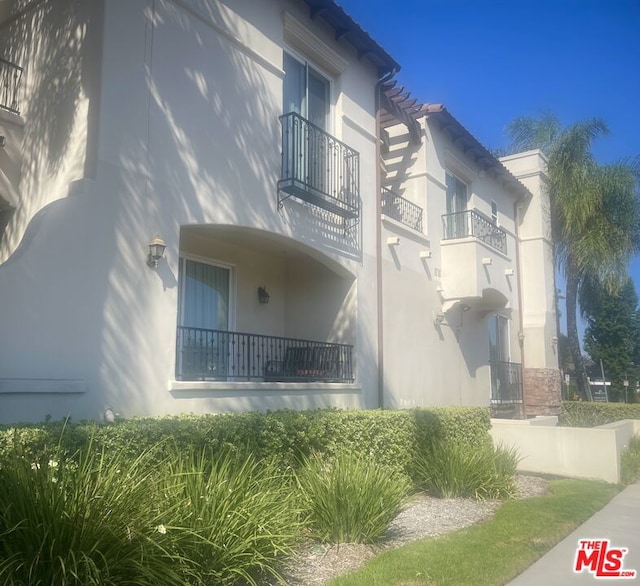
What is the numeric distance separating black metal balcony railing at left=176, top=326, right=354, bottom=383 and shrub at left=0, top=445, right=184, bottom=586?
156 inches

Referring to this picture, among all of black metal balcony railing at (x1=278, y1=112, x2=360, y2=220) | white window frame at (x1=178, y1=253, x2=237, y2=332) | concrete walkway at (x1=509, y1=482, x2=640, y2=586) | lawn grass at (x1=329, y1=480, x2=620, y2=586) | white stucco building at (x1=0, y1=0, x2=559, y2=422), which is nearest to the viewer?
lawn grass at (x1=329, y1=480, x2=620, y2=586)

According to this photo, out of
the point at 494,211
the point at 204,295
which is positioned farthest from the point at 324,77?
the point at 494,211

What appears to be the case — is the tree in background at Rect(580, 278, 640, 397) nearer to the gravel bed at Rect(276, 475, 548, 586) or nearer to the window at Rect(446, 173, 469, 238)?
the window at Rect(446, 173, 469, 238)

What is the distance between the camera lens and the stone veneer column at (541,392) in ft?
65.2

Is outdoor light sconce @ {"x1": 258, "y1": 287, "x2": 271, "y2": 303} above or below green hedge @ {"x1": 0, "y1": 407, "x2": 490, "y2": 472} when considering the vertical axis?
above

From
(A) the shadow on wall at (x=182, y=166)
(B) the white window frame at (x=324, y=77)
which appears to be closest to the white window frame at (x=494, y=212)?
(B) the white window frame at (x=324, y=77)

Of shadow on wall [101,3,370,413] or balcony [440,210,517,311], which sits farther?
balcony [440,210,517,311]

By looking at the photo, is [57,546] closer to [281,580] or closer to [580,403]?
[281,580]

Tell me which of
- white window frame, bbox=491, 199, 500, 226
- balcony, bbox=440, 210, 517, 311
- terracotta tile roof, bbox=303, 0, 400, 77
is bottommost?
balcony, bbox=440, 210, 517, 311

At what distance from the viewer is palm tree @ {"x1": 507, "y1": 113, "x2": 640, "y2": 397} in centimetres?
2194

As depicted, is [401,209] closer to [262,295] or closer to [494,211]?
[262,295]

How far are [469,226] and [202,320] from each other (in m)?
8.29

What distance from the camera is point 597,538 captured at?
7.16 metres

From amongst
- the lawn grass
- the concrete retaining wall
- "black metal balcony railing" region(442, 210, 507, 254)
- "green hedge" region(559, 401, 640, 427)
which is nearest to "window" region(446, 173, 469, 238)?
"black metal balcony railing" region(442, 210, 507, 254)
